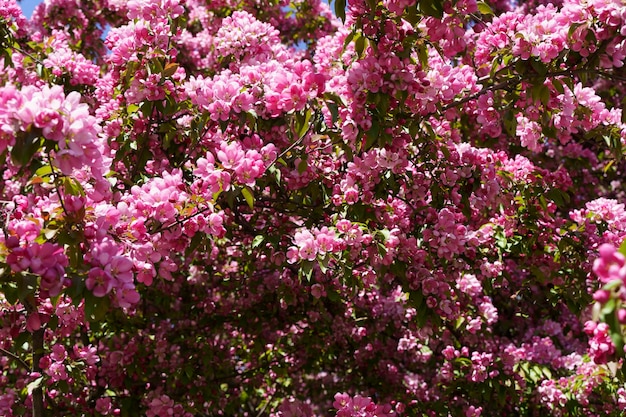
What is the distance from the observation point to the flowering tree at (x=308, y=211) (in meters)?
1.89

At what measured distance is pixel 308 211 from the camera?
330cm

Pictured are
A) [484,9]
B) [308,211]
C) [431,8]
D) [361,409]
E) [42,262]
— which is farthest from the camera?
[308,211]


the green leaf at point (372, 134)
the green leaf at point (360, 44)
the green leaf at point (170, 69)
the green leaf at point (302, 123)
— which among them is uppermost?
the green leaf at point (170, 69)

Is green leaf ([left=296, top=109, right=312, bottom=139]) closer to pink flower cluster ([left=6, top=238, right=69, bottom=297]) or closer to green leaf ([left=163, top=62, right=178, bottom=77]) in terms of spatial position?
green leaf ([left=163, top=62, right=178, bottom=77])

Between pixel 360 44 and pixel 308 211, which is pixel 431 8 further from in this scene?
pixel 308 211

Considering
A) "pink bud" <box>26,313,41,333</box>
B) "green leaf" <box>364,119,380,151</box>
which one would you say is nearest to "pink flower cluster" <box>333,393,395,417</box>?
"green leaf" <box>364,119,380,151</box>

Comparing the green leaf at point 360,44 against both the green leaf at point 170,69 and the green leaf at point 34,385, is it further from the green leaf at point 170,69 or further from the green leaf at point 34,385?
the green leaf at point 34,385

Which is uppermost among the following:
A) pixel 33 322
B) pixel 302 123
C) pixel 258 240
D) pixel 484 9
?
pixel 484 9

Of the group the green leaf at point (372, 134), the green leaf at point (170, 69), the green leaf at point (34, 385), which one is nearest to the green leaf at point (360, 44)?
the green leaf at point (372, 134)

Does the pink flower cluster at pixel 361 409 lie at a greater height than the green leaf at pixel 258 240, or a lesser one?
lesser

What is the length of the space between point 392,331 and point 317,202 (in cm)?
166

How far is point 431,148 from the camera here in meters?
3.06

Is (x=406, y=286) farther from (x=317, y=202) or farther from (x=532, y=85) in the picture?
(x=532, y=85)

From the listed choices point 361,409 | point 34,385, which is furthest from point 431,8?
point 34,385
